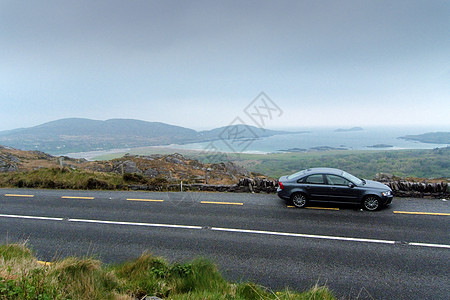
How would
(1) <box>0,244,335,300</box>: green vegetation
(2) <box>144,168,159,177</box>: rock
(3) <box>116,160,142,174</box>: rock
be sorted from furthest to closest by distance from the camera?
(3) <box>116,160,142,174</box>: rock
(2) <box>144,168,159,177</box>: rock
(1) <box>0,244,335,300</box>: green vegetation

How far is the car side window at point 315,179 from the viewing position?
10.1 meters

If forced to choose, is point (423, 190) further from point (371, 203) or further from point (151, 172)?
point (151, 172)

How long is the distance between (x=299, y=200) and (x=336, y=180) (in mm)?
1829

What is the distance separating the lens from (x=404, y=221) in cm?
841

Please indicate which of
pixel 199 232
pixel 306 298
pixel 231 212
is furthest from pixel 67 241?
pixel 306 298

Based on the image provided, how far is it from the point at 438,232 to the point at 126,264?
9.79 m

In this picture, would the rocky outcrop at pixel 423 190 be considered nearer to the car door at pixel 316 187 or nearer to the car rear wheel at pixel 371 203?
the car rear wheel at pixel 371 203

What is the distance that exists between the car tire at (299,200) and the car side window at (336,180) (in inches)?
52.1

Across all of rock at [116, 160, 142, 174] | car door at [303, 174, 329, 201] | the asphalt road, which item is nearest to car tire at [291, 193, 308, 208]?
car door at [303, 174, 329, 201]

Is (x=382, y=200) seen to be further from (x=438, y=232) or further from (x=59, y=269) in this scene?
(x=59, y=269)

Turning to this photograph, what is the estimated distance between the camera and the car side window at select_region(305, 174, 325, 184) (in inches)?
398

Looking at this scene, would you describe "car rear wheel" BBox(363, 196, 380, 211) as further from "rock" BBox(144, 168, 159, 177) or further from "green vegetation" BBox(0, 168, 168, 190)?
Result: "rock" BBox(144, 168, 159, 177)

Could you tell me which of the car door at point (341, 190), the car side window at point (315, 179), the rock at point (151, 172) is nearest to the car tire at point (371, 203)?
the car door at point (341, 190)

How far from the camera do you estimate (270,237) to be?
7.57 meters
